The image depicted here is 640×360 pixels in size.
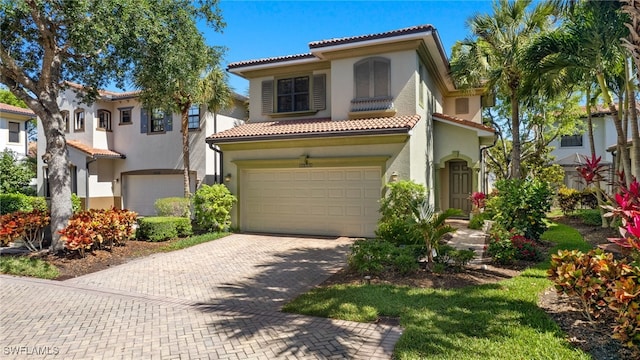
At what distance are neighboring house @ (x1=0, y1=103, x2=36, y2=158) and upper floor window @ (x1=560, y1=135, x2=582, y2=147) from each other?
42.4 meters

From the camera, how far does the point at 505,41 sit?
14023mm

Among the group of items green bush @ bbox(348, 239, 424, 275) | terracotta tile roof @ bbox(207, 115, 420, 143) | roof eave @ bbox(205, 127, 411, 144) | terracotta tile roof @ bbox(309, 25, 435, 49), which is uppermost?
terracotta tile roof @ bbox(309, 25, 435, 49)

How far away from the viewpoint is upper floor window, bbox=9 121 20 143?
27.7m

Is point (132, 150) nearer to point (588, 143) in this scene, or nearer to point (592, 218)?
point (592, 218)

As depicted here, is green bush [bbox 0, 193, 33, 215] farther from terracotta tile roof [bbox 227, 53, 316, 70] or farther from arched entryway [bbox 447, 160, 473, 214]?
arched entryway [bbox 447, 160, 473, 214]

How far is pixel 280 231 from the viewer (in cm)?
1488

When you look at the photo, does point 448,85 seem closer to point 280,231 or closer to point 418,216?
point 280,231

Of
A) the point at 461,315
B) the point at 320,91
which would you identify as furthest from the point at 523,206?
the point at 320,91

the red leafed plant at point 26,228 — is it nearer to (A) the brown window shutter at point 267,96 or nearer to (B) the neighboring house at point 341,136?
(B) the neighboring house at point 341,136

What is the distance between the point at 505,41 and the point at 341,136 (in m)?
7.46

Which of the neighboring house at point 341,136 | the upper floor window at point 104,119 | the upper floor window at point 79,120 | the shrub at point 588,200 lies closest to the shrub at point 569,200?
the shrub at point 588,200

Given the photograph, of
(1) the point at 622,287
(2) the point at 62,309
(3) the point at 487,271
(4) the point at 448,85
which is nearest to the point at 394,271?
(3) the point at 487,271

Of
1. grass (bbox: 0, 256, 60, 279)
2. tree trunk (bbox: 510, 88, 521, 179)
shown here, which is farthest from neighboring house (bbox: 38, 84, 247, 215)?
→ tree trunk (bbox: 510, 88, 521, 179)

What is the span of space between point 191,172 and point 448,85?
14799 millimetres
